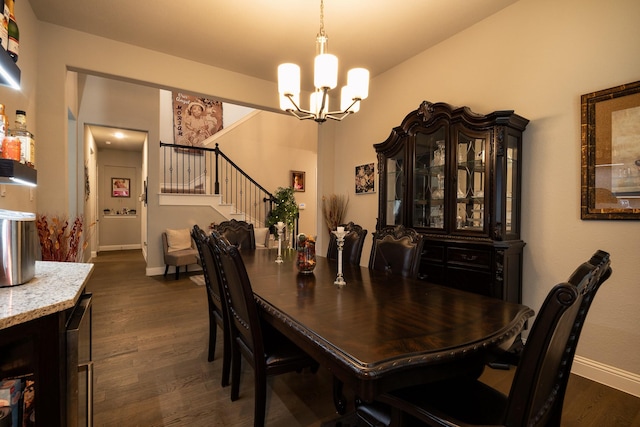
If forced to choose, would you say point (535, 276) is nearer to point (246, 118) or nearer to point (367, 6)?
point (367, 6)

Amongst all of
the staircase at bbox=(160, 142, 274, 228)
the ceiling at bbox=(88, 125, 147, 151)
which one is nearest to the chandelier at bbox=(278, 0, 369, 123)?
the staircase at bbox=(160, 142, 274, 228)

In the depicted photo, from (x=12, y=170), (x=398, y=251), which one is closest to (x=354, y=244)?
(x=398, y=251)

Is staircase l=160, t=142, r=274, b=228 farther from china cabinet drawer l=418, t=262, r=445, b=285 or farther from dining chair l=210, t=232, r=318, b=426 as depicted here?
dining chair l=210, t=232, r=318, b=426

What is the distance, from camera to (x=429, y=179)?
2.98 meters

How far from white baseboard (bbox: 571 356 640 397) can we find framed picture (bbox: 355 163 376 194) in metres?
2.55

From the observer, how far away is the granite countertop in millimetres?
911

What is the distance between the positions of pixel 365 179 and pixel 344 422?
9.77 ft

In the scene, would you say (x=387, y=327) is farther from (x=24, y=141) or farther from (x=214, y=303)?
(x=24, y=141)

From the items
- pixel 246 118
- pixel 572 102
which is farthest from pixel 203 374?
pixel 246 118

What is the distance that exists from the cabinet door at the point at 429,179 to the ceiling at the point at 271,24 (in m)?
1.02

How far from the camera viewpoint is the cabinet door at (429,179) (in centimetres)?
284

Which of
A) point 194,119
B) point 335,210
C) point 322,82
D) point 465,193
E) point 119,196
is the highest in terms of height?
point 194,119

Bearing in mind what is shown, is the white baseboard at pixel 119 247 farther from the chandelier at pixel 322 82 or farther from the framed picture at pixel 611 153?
the framed picture at pixel 611 153

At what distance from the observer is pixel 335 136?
471 cm
